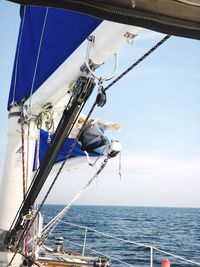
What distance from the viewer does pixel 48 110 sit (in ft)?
12.6

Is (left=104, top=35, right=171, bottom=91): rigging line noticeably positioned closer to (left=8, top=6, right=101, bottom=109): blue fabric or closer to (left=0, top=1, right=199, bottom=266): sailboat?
(left=0, top=1, right=199, bottom=266): sailboat

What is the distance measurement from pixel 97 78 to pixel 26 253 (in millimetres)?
2785

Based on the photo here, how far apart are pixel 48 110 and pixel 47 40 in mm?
1089

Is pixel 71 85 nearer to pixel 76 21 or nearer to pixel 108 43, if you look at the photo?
pixel 108 43

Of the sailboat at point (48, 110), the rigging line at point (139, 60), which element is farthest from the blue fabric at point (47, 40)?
the rigging line at point (139, 60)

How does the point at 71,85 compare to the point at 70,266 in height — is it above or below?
above

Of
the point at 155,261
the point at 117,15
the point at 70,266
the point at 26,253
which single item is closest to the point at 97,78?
the point at 117,15

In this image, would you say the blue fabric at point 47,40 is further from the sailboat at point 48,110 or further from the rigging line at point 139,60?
the rigging line at point 139,60

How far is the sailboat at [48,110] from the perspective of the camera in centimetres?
256

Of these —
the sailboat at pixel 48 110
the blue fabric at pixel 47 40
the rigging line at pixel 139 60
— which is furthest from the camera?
the blue fabric at pixel 47 40

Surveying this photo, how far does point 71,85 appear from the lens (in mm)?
2949

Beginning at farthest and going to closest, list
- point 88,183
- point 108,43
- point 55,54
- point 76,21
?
point 88,183 < point 55,54 < point 76,21 < point 108,43

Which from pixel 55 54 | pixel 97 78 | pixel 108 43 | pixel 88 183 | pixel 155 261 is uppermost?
pixel 55 54

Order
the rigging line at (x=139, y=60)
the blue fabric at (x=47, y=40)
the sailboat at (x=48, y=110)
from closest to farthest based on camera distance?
the rigging line at (x=139, y=60) < the sailboat at (x=48, y=110) < the blue fabric at (x=47, y=40)
